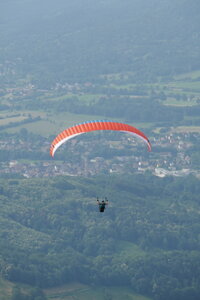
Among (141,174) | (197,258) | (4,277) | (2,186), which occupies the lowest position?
(4,277)

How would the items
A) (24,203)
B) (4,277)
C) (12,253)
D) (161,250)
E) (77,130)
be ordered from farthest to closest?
1. (24,203)
2. (161,250)
3. (12,253)
4. (4,277)
5. (77,130)

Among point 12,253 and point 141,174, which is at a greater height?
point 141,174

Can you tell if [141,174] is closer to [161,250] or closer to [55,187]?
[55,187]

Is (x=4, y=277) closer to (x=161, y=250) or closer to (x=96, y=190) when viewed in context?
(x=161, y=250)

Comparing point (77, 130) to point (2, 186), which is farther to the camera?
point (2, 186)

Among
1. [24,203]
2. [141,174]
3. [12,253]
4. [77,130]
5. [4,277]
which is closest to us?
[77,130]

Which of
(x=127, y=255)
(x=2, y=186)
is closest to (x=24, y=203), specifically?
(x=2, y=186)
